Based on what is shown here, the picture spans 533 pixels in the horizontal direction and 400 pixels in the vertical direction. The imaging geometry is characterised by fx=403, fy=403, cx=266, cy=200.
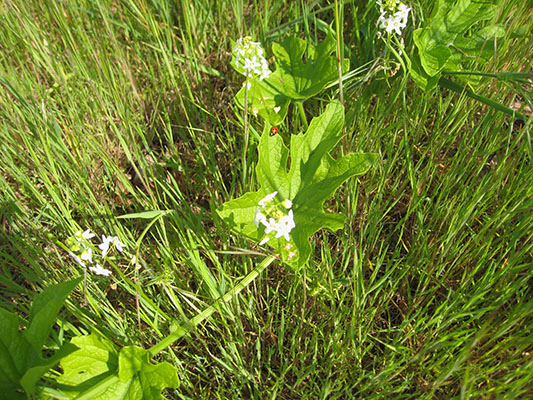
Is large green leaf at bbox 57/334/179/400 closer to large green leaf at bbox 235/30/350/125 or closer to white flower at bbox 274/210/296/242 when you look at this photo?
white flower at bbox 274/210/296/242

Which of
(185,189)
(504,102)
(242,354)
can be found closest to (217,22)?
(185,189)

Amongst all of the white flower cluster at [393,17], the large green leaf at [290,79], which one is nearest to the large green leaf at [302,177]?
the large green leaf at [290,79]

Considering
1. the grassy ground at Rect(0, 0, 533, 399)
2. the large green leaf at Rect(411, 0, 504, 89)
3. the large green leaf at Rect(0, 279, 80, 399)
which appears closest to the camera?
the large green leaf at Rect(0, 279, 80, 399)

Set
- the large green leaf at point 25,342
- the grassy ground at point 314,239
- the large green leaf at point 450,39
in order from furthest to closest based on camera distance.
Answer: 1. the large green leaf at point 450,39
2. the grassy ground at point 314,239
3. the large green leaf at point 25,342

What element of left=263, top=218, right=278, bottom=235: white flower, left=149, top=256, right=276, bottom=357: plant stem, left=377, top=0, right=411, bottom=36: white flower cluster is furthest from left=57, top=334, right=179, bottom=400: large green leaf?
left=377, top=0, right=411, bottom=36: white flower cluster

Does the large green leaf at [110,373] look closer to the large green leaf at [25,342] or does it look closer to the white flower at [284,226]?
the large green leaf at [25,342]

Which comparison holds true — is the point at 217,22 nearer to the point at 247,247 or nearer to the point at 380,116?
the point at 380,116
